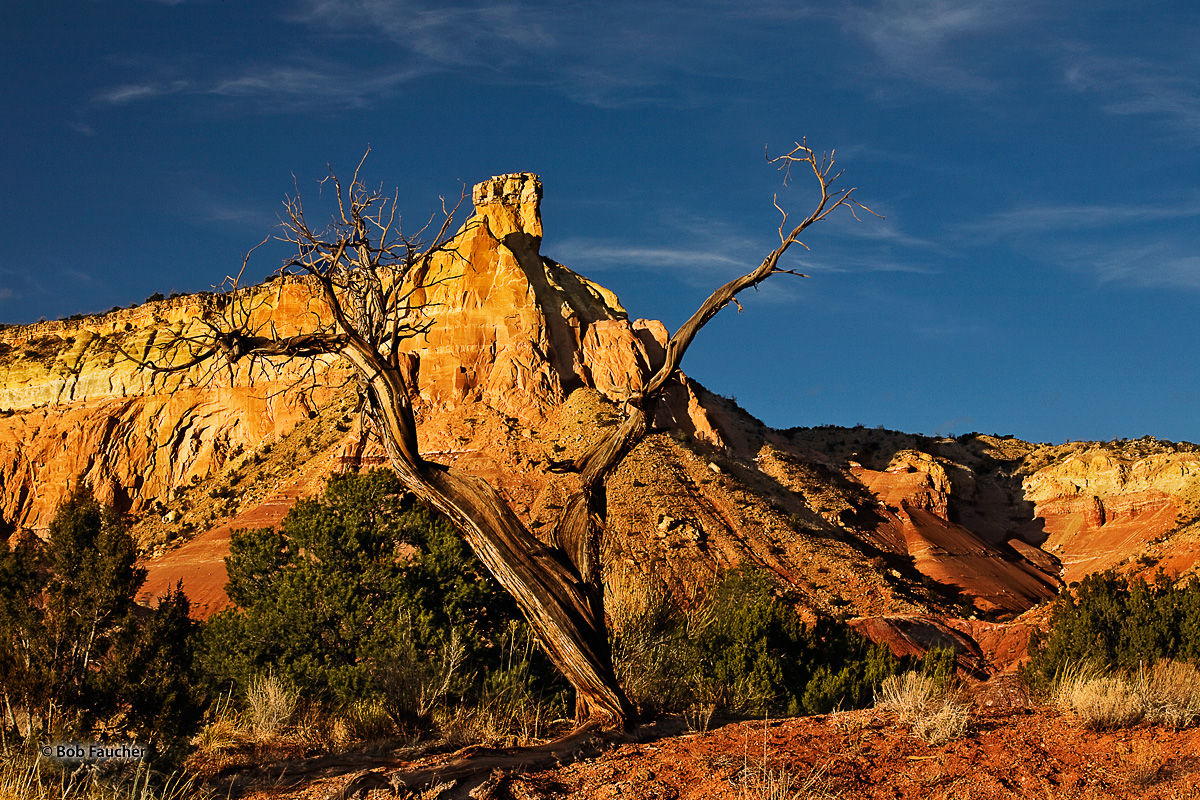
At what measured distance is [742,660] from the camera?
18.8 meters

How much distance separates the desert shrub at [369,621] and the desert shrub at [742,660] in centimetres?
177

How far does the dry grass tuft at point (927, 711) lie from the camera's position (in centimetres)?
862

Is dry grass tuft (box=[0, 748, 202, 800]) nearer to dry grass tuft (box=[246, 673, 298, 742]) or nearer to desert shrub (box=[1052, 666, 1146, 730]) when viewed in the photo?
dry grass tuft (box=[246, 673, 298, 742])

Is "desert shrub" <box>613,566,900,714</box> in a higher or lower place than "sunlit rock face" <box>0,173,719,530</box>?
lower

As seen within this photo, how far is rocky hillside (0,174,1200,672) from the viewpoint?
4688 cm

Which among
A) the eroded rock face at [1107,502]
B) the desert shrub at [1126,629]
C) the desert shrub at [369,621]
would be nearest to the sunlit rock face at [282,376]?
the eroded rock face at [1107,502]

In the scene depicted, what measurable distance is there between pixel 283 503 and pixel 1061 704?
4612cm

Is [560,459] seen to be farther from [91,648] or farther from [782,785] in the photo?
[782,785]

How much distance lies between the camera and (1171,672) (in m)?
11.7

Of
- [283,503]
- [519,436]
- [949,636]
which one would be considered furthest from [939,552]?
[283,503]

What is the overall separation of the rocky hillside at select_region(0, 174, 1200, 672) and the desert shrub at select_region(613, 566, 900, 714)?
15100 millimetres

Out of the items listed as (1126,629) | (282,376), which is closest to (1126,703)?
(1126,629)

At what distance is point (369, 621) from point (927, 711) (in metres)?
11.8

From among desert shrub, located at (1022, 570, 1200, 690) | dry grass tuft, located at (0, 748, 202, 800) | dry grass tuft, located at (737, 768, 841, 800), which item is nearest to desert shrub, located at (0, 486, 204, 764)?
dry grass tuft, located at (0, 748, 202, 800)
